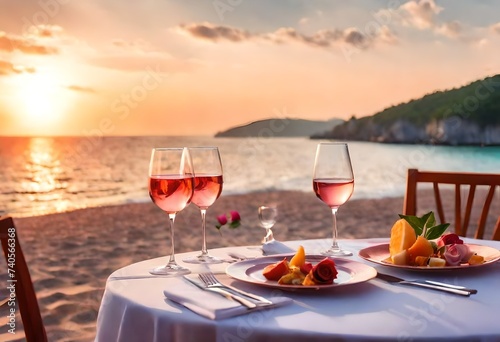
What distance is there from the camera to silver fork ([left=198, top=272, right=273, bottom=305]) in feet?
3.44

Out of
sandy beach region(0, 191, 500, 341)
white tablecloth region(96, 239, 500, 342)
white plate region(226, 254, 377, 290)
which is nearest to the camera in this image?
white tablecloth region(96, 239, 500, 342)

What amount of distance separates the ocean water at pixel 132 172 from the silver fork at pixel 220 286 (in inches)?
489

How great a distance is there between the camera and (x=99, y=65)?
939 inches

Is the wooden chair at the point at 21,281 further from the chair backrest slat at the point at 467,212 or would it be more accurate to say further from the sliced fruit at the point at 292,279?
the chair backrest slat at the point at 467,212

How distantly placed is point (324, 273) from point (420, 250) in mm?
306

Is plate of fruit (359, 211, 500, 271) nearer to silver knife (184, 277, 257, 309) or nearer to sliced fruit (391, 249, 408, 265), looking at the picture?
sliced fruit (391, 249, 408, 265)

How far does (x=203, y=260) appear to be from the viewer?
58.7 inches

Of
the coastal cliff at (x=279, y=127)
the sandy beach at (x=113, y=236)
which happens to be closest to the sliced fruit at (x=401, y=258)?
the sandy beach at (x=113, y=236)

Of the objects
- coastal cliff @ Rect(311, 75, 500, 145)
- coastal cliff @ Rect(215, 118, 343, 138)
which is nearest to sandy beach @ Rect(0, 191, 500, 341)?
coastal cliff @ Rect(215, 118, 343, 138)

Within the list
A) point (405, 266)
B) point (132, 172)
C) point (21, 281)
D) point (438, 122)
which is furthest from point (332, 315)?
point (438, 122)

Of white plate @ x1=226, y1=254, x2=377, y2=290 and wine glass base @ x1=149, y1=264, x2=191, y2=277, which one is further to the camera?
wine glass base @ x1=149, y1=264, x2=191, y2=277

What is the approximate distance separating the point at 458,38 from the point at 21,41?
17381 mm

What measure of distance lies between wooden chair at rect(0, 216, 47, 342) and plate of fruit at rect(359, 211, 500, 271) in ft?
2.81

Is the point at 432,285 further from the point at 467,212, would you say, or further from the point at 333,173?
the point at 467,212
